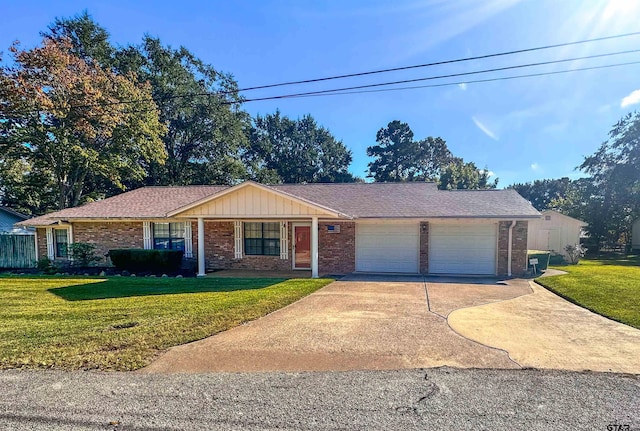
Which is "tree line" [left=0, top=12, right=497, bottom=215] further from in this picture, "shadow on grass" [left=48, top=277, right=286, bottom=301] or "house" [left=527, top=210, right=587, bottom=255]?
"house" [left=527, top=210, right=587, bottom=255]

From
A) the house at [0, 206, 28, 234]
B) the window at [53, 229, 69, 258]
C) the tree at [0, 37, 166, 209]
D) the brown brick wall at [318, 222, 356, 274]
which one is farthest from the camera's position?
the house at [0, 206, 28, 234]

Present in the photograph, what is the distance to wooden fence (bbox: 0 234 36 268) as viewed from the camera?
16.4 metres

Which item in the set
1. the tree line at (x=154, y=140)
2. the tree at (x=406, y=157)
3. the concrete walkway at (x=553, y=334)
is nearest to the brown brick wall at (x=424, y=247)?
the concrete walkway at (x=553, y=334)

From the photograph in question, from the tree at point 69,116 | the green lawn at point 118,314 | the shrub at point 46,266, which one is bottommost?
the shrub at point 46,266

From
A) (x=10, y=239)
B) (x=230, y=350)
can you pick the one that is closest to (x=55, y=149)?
(x=10, y=239)

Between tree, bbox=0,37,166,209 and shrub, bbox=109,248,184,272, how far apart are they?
6837mm

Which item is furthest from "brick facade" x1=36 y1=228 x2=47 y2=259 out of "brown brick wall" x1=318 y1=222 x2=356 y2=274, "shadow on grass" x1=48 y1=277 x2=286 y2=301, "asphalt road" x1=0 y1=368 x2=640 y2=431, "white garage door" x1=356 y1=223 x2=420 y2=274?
"asphalt road" x1=0 y1=368 x2=640 y2=431

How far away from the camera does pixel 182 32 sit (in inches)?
474

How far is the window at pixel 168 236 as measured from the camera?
14.5 meters

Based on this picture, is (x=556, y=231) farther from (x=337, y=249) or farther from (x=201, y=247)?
(x=201, y=247)

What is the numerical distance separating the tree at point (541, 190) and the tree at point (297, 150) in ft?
98.9

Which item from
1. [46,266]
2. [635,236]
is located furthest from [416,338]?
[635,236]

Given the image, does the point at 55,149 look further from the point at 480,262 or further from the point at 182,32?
the point at 480,262

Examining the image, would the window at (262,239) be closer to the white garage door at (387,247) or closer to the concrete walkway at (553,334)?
the white garage door at (387,247)
